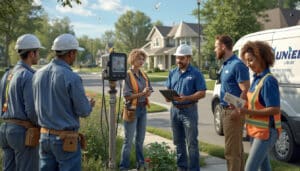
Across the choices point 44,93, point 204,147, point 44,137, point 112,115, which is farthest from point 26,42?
point 204,147

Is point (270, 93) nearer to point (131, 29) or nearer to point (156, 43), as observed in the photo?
point (156, 43)

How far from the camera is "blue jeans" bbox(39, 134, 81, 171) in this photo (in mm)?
3934

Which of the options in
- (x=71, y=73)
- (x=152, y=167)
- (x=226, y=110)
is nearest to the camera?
(x=71, y=73)

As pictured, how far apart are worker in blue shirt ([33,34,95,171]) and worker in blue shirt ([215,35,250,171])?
7.30 ft

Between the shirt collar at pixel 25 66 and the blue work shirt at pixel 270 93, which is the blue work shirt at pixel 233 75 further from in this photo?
the shirt collar at pixel 25 66

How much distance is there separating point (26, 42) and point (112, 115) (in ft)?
5.63

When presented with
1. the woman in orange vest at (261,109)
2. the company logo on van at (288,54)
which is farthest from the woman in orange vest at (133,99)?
the company logo on van at (288,54)

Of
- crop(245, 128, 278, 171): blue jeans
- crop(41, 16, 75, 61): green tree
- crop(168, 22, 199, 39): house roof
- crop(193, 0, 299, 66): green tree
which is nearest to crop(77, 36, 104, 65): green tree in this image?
crop(41, 16, 75, 61): green tree

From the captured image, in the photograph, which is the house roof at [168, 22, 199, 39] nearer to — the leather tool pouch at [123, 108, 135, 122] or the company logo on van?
the company logo on van

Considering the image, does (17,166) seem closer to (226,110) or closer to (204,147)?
(226,110)

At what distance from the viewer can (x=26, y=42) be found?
15.3 ft

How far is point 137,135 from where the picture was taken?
666 cm

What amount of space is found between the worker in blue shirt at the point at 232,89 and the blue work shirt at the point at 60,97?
222 cm

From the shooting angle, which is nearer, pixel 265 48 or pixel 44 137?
pixel 44 137
